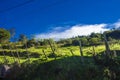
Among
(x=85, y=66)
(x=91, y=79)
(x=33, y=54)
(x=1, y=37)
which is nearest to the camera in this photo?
(x=91, y=79)

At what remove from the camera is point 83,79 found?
28625 mm

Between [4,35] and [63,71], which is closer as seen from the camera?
[63,71]

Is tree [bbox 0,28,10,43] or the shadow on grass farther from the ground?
tree [bbox 0,28,10,43]

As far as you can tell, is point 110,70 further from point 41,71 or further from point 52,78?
point 41,71

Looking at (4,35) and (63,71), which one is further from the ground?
(4,35)

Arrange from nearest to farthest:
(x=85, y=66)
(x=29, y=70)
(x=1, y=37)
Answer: (x=85, y=66) → (x=29, y=70) → (x=1, y=37)

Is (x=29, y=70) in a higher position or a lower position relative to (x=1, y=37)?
lower

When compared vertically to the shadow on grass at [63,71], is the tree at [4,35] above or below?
above

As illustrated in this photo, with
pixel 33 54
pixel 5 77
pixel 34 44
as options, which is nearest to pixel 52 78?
pixel 5 77

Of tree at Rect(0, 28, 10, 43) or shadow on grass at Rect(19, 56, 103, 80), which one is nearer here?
shadow on grass at Rect(19, 56, 103, 80)

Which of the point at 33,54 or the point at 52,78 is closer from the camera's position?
the point at 52,78

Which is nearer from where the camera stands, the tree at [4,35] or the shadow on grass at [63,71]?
the shadow on grass at [63,71]

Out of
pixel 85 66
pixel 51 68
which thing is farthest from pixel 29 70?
pixel 85 66

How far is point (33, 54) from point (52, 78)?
48.2 meters
